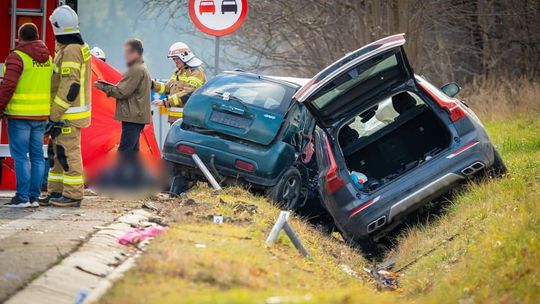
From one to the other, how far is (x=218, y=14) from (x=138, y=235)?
5286 mm

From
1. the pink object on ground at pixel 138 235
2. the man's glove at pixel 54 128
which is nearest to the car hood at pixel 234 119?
the man's glove at pixel 54 128

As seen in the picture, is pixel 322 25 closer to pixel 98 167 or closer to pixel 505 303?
pixel 98 167

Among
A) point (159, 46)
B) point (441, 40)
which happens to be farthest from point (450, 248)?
point (159, 46)

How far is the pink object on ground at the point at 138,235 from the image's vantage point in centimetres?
867

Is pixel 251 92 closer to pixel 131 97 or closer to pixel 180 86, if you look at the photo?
pixel 131 97

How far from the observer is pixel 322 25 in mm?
23938

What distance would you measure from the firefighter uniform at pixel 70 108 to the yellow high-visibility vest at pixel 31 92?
13 cm

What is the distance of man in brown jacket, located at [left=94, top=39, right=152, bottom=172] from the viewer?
1301 centimetres

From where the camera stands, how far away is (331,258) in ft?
34.3

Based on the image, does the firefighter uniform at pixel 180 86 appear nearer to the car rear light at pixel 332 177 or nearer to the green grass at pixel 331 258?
the green grass at pixel 331 258

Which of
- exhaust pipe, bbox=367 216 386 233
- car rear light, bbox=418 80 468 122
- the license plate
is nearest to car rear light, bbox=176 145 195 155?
the license plate

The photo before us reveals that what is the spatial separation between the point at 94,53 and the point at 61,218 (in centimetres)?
634

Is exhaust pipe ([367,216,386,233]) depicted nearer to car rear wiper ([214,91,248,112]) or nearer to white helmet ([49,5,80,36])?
car rear wiper ([214,91,248,112])

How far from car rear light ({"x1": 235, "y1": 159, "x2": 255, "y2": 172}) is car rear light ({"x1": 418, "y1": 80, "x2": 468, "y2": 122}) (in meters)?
2.01
